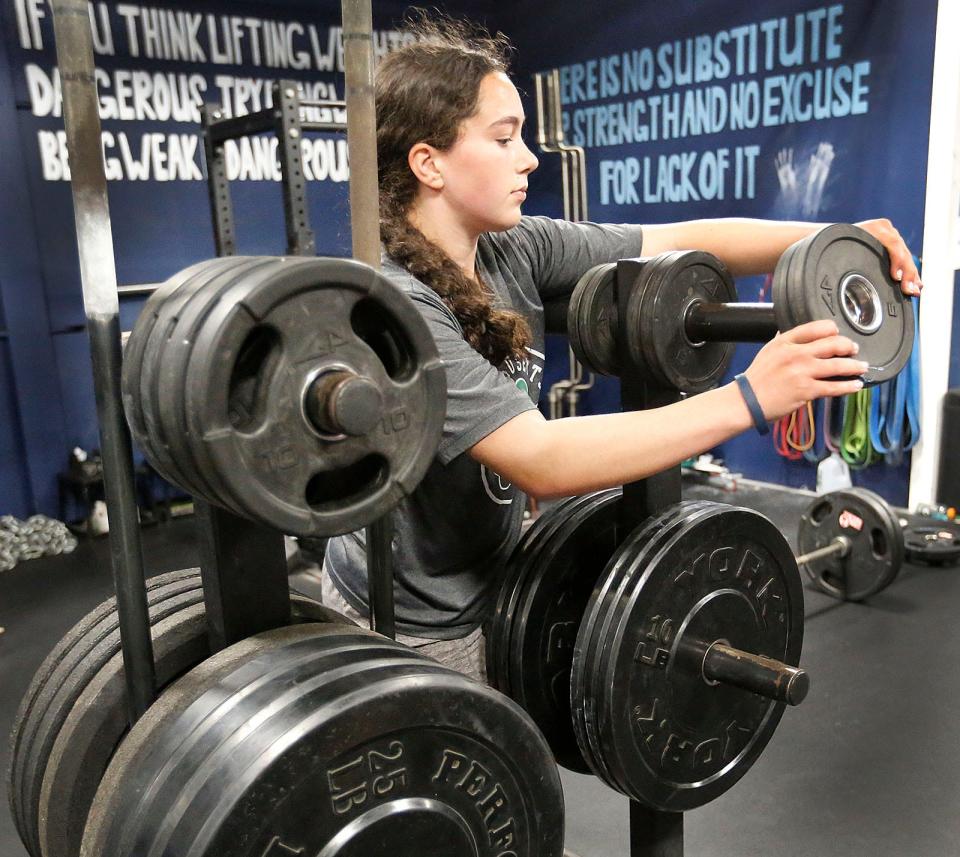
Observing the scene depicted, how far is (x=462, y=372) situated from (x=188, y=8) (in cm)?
378

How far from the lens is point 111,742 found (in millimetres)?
927

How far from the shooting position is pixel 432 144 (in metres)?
1.23

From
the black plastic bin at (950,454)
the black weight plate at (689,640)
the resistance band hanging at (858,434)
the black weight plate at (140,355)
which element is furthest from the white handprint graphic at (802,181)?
the black weight plate at (140,355)

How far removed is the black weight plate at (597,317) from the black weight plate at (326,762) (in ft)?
1.85

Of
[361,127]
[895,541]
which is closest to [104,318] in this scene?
[361,127]

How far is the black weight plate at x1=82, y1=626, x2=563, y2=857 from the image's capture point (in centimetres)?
74

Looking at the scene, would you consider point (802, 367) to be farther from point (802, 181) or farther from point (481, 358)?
point (802, 181)

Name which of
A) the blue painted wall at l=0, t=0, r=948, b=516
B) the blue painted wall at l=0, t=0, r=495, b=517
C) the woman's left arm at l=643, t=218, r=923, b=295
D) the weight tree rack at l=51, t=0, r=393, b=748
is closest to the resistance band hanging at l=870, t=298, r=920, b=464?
the blue painted wall at l=0, t=0, r=948, b=516

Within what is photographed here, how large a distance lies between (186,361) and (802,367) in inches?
26.8

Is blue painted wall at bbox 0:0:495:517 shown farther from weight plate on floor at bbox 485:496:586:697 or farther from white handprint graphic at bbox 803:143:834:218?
weight plate on floor at bbox 485:496:586:697

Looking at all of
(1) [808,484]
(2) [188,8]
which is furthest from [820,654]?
(2) [188,8]

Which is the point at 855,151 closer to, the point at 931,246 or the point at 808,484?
the point at 931,246

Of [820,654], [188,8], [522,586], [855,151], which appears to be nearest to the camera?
[522,586]

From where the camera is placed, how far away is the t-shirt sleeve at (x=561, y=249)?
1.49 metres
